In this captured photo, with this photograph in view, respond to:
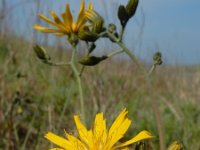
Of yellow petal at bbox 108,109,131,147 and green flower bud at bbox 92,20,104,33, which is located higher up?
green flower bud at bbox 92,20,104,33

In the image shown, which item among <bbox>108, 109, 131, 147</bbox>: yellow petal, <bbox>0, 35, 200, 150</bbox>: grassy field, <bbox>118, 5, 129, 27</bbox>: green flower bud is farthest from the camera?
<bbox>0, 35, 200, 150</bbox>: grassy field

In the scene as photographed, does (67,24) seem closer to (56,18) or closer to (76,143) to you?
(56,18)

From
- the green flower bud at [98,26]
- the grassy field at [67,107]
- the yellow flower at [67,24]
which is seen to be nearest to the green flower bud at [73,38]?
the yellow flower at [67,24]

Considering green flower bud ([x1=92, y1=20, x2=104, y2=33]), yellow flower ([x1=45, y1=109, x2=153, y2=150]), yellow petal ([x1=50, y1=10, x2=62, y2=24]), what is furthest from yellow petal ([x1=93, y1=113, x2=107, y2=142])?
yellow petal ([x1=50, y1=10, x2=62, y2=24])

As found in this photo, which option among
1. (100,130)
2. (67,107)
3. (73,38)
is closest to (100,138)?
(100,130)

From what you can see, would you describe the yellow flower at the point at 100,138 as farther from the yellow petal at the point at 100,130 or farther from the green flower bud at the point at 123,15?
the green flower bud at the point at 123,15

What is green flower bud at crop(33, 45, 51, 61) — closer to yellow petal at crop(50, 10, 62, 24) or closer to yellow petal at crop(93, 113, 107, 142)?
yellow petal at crop(50, 10, 62, 24)

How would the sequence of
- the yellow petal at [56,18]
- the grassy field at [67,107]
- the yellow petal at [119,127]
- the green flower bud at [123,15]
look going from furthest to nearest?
the grassy field at [67,107] < the yellow petal at [56,18] < the green flower bud at [123,15] < the yellow petal at [119,127]

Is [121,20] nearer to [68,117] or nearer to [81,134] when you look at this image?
[81,134]
